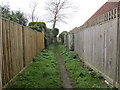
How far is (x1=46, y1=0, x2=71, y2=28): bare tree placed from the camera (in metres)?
34.1

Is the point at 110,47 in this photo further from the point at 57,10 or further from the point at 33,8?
the point at 33,8

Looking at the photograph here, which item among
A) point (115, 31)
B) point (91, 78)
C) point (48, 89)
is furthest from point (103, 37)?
point (48, 89)

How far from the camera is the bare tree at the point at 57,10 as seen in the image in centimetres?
3406

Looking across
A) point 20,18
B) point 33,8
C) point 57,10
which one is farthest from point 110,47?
point 33,8

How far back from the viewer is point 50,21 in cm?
3497

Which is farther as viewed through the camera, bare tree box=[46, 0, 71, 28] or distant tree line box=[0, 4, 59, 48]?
bare tree box=[46, 0, 71, 28]

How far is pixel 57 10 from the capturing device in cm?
3466

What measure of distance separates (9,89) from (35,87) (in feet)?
2.21

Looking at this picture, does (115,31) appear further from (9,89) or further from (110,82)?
(9,89)

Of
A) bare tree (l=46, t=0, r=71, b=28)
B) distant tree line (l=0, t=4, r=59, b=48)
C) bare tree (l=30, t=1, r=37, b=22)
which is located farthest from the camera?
bare tree (l=30, t=1, r=37, b=22)

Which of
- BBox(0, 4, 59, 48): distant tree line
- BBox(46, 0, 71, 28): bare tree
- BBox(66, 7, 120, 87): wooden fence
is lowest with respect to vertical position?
BBox(66, 7, 120, 87): wooden fence

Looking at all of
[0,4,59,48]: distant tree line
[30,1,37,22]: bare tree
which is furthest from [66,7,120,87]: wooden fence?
[30,1,37,22]: bare tree

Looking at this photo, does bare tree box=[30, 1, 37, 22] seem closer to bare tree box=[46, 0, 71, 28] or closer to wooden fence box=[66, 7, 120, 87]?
bare tree box=[46, 0, 71, 28]

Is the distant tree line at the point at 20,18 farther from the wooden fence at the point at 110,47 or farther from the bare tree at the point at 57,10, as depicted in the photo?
the bare tree at the point at 57,10
